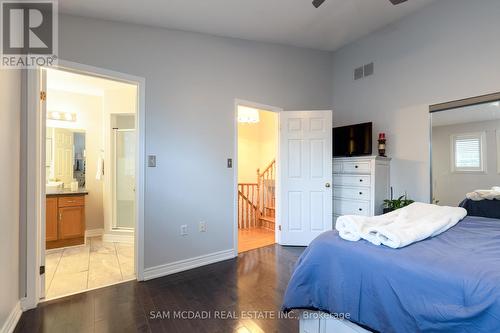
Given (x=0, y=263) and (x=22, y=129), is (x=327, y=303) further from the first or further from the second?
(x=22, y=129)

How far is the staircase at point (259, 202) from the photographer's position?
527cm

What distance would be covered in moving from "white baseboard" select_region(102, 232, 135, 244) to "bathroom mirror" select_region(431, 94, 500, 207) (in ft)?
14.4

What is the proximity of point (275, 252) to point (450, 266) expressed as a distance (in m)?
2.71

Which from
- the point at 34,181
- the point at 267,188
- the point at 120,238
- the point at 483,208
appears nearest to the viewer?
the point at 34,181

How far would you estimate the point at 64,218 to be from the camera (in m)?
3.86

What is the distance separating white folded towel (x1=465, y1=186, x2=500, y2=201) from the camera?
8.37 ft

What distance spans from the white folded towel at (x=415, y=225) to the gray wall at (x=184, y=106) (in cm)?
215

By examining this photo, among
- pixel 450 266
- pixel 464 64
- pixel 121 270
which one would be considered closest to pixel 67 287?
pixel 121 270

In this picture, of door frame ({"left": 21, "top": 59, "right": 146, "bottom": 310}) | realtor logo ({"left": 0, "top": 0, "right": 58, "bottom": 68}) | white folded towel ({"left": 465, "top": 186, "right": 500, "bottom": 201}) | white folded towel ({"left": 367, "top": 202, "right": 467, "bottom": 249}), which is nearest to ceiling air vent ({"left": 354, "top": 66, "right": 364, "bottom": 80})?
white folded towel ({"left": 465, "top": 186, "right": 500, "bottom": 201})

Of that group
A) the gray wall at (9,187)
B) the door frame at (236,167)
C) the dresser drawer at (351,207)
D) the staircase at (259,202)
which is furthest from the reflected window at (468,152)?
the gray wall at (9,187)

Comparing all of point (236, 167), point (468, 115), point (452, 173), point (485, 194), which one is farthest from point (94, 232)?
point (468, 115)

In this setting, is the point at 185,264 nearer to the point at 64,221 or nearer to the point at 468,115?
the point at 64,221

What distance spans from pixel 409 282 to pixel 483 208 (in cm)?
220

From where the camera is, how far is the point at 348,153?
3932 millimetres
